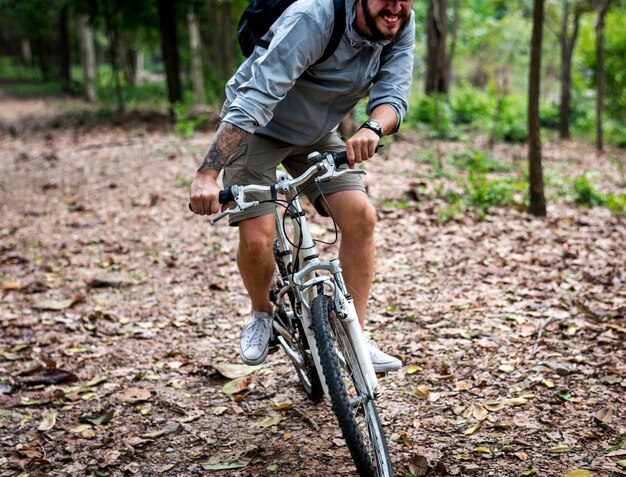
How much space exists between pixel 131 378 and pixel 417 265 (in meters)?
2.81

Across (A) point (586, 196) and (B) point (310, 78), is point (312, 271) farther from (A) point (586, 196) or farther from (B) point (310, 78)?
(A) point (586, 196)

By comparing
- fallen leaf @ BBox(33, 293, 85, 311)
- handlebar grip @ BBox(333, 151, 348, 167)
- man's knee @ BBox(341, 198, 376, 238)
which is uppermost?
handlebar grip @ BBox(333, 151, 348, 167)

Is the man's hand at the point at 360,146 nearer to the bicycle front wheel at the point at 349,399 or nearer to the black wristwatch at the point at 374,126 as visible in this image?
the black wristwatch at the point at 374,126

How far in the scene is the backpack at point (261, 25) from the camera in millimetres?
3223

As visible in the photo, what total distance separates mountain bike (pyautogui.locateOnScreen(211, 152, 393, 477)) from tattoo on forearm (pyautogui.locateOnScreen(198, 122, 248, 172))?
193 millimetres

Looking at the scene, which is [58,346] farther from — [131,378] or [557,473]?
[557,473]

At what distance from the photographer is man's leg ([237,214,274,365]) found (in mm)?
3523

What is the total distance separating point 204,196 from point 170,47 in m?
14.8

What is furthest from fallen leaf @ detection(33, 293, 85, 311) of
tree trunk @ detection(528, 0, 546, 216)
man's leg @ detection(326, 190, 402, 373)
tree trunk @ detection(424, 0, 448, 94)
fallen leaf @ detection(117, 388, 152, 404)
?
tree trunk @ detection(424, 0, 448, 94)

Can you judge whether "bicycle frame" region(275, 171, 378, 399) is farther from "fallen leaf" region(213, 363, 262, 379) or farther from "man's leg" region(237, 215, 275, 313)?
"fallen leaf" region(213, 363, 262, 379)

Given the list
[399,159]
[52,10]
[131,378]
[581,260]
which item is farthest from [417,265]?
[52,10]

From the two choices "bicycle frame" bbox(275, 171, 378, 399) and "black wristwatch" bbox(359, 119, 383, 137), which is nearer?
"bicycle frame" bbox(275, 171, 378, 399)

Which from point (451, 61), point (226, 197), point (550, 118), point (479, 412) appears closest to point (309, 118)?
point (226, 197)

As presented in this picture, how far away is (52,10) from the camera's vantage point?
1324 inches
